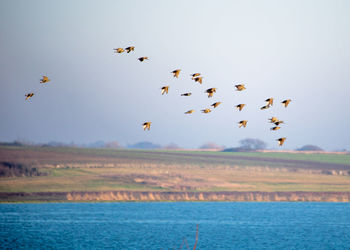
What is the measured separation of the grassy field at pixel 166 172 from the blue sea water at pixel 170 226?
15.4 ft

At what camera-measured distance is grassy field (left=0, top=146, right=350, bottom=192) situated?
90125mm

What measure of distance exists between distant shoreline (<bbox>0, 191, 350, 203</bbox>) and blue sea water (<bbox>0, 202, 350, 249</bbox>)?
1041mm

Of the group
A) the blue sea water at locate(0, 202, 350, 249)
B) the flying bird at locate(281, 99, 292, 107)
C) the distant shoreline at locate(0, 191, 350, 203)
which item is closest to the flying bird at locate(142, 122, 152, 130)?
the flying bird at locate(281, 99, 292, 107)

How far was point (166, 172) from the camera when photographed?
10488cm

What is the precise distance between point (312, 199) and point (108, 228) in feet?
133

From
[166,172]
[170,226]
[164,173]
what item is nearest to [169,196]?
[164,173]

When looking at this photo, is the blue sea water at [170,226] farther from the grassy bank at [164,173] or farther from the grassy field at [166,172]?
the grassy field at [166,172]

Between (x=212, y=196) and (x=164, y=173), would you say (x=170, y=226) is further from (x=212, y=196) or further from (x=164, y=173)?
(x=164, y=173)

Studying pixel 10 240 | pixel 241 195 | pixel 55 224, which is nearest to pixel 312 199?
pixel 241 195

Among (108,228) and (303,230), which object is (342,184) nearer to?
(303,230)

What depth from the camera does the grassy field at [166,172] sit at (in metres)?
90.1

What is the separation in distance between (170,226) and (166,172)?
138ft

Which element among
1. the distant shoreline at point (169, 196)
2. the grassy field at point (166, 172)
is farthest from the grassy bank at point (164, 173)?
the distant shoreline at point (169, 196)

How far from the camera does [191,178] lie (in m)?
101
